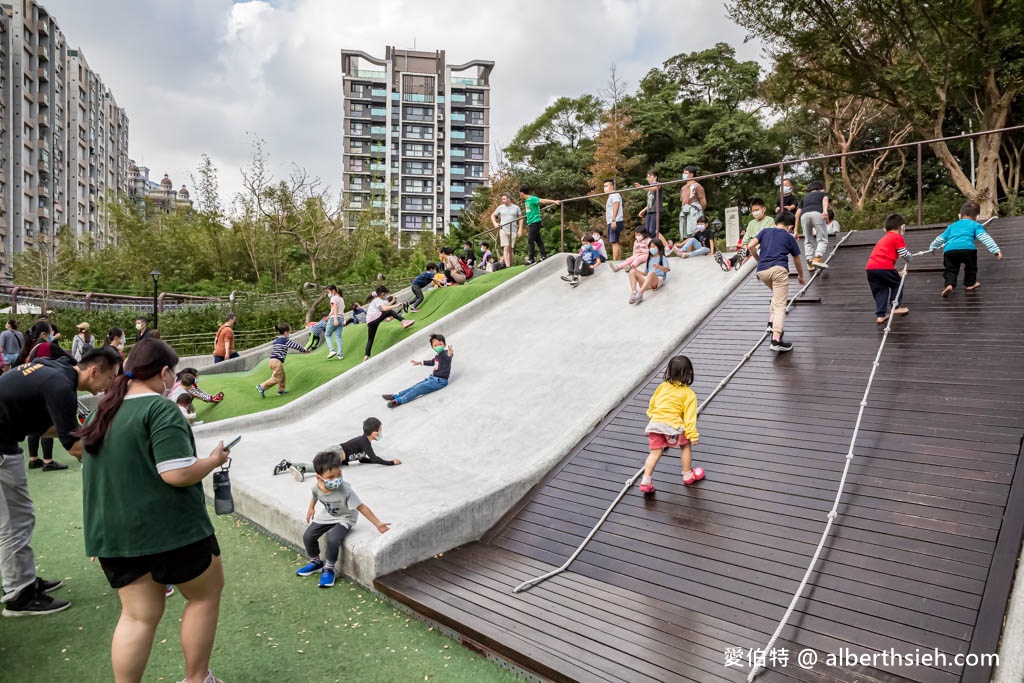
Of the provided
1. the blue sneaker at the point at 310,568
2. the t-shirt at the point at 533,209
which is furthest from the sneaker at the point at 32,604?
the t-shirt at the point at 533,209

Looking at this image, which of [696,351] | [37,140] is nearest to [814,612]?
[696,351]

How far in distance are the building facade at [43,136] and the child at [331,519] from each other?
3459 centimetres

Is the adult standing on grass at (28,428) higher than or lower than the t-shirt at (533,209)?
lower

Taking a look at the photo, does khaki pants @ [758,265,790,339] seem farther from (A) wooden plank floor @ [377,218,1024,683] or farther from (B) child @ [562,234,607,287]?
(B) child @ [562,234,607,287]

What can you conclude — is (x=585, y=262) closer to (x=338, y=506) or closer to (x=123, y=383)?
(x=338, y=506)

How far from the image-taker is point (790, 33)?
18.2 metres

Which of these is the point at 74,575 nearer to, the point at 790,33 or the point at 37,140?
the point at 790,33

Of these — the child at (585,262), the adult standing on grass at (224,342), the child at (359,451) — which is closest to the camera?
the child at (359,451)

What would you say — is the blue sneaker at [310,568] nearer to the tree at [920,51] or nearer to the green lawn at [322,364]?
the green lawn at [322,364]

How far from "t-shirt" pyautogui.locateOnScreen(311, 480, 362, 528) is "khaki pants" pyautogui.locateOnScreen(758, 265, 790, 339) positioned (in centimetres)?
564

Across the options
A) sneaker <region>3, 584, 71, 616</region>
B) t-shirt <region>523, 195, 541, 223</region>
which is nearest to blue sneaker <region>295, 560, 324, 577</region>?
sneaker <region>3, 584, 71, 616</region>

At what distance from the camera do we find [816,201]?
10.9 meters

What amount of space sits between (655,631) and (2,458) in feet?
14.6

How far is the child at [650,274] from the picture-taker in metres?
11.1
